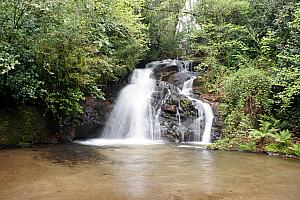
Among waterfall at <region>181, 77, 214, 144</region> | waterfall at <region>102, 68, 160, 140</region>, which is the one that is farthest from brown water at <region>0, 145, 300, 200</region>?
waterfall at <region>102, 68, 160, 140</region>

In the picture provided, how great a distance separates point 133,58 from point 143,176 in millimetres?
10571

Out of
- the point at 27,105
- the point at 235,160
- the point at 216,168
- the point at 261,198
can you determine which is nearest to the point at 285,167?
the point at 235,160

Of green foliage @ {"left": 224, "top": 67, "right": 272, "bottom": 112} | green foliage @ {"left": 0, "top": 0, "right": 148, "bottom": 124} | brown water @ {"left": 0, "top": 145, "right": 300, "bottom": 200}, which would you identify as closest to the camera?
brown water @ {"left": 0, "top": 145, "right": 300, "bottom": 200}

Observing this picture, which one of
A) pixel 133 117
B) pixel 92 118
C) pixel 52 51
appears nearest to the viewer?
pixel 52 51

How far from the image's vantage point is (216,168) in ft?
24.9

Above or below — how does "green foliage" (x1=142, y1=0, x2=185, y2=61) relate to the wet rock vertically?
above

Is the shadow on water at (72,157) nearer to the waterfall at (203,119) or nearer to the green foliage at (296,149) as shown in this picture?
the waterfall at (203,119)

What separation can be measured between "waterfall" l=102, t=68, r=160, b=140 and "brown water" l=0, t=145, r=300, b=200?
14.1 feet

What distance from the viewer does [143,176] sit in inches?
255

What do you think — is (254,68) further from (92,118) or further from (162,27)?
(162,27)

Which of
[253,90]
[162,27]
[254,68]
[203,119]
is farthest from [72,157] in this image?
[162,27]

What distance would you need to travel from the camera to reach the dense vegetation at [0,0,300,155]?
1007 centimetres

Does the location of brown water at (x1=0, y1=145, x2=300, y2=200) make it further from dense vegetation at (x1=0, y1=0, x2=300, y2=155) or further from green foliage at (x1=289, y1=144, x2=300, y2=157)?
dense vegetation at (x1=0, y1=0, x2=300, y2=155)

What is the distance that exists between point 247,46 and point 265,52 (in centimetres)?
199
